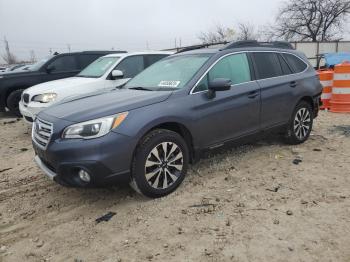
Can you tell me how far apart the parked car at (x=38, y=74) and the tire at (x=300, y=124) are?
6605 mm

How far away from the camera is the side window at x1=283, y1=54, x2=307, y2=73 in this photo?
19.7ft

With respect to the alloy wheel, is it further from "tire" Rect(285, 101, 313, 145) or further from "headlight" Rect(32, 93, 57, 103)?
"headlight" Rect(32, 93, 57, 103)

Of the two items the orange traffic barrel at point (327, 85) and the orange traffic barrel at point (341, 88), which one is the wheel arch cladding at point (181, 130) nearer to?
the orange traffic barrel at point (341, 88)

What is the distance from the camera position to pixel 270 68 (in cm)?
559

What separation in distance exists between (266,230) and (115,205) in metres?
1.67

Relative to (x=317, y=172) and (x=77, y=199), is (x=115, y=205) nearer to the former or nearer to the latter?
(x=77, y=199)

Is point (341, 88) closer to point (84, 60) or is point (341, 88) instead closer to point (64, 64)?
point (84, 60)

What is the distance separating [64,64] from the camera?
34.0 ft

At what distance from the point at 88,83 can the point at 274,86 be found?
396 centimetres

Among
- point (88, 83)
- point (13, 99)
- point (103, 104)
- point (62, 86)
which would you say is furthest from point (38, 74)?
point (103, 104)

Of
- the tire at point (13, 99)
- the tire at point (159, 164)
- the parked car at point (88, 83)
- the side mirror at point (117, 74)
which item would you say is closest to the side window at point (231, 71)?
the tire at point (159, 164)

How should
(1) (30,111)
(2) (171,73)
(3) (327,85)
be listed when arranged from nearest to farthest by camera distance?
(2) (171,73) < (1) (30,111) < (3) (327,85)

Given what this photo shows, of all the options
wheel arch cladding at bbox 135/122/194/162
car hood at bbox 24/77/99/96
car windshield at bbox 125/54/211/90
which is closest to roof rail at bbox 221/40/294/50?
car windshield at bbox 125/54/211/90

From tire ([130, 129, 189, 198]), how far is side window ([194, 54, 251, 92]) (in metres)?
0.76
